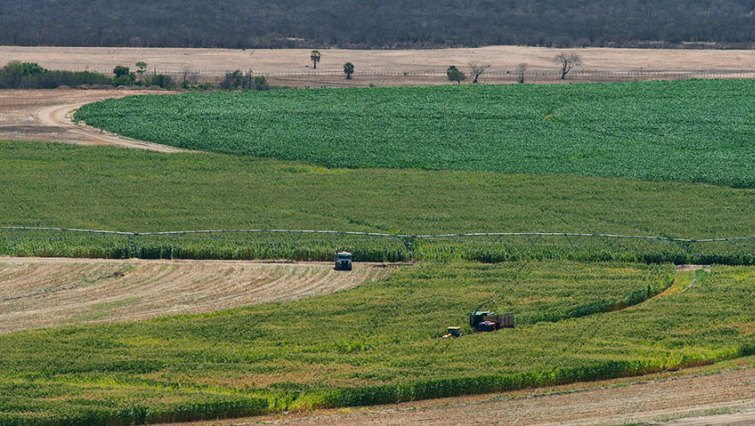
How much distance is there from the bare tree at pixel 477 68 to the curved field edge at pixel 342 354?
249 feet

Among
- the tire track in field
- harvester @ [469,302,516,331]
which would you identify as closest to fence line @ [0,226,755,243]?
harvester @ [469,302,516,331]

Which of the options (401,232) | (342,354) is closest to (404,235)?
(401,232)

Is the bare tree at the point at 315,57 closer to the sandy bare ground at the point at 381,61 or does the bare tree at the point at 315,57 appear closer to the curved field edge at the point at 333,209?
the sandy bare ground at the point at 381,61

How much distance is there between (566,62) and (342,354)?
3565 inches

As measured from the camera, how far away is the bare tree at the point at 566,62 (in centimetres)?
13577

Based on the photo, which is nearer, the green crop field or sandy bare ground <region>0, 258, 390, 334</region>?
the green crop field

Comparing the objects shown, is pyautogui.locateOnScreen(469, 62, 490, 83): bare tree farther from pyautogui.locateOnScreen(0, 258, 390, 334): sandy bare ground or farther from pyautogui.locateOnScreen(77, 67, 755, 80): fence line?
pyautogui.locateOnScreen(0, 258, 390, 334): sandy bare ground

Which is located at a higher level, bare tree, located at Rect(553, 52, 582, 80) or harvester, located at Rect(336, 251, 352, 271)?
bare tree, located at Rect(553, 52, 582, 80)

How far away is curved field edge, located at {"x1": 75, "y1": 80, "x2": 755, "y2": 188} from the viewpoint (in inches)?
3565

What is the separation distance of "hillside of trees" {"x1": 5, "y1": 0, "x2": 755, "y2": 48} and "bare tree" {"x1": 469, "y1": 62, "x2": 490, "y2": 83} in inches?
909

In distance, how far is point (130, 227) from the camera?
229 ft

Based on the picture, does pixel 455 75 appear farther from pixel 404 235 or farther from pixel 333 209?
pixel 404 235

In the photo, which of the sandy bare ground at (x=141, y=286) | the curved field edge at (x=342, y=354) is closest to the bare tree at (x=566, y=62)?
the sandy bare ground at (x=141, y=286)

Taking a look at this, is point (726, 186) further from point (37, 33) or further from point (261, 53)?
point (37, 33)
